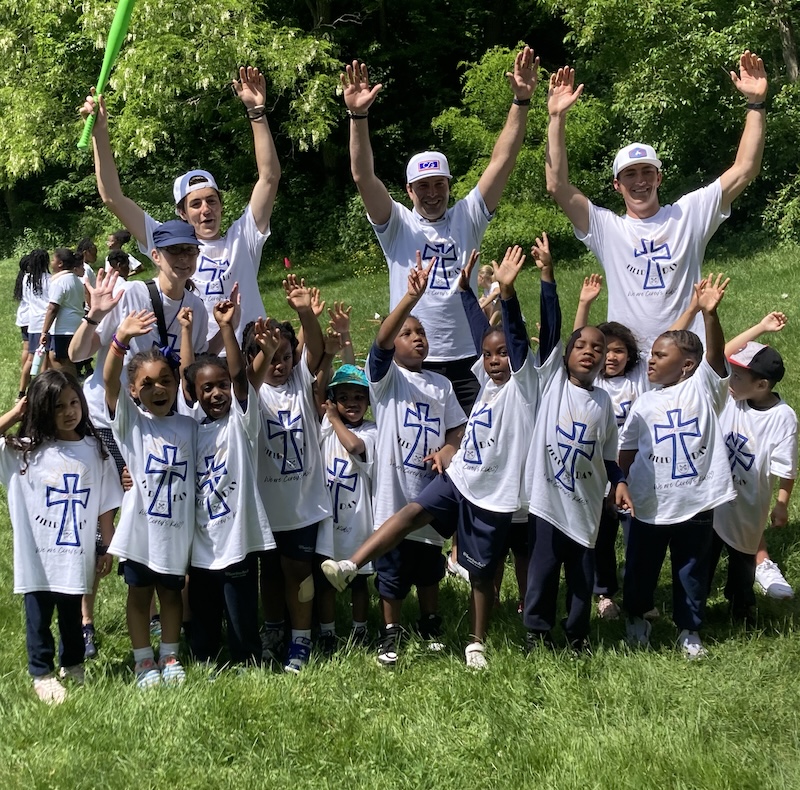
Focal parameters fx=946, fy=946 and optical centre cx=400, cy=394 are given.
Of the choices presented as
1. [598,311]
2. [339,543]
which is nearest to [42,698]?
[339,543]

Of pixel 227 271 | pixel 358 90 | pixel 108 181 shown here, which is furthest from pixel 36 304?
pixel 358 90

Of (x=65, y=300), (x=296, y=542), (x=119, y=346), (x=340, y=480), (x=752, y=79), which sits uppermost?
(x=752, y=79)

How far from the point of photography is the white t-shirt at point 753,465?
17.2 ft

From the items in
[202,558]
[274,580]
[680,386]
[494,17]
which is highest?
[494,17]

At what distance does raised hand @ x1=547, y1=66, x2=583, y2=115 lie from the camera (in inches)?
219

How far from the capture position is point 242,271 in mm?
5324

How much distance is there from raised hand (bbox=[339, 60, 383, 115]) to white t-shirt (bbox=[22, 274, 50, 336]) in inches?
293

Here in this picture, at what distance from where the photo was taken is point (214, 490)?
4.61 meters

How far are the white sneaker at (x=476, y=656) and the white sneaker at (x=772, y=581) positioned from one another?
1.95 m

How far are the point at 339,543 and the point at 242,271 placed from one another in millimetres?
1612

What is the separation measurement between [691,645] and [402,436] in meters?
1.83

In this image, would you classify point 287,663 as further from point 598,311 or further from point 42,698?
point 598,311

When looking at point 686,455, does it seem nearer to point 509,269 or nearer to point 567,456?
point 567,456

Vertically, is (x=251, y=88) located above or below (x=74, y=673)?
above
